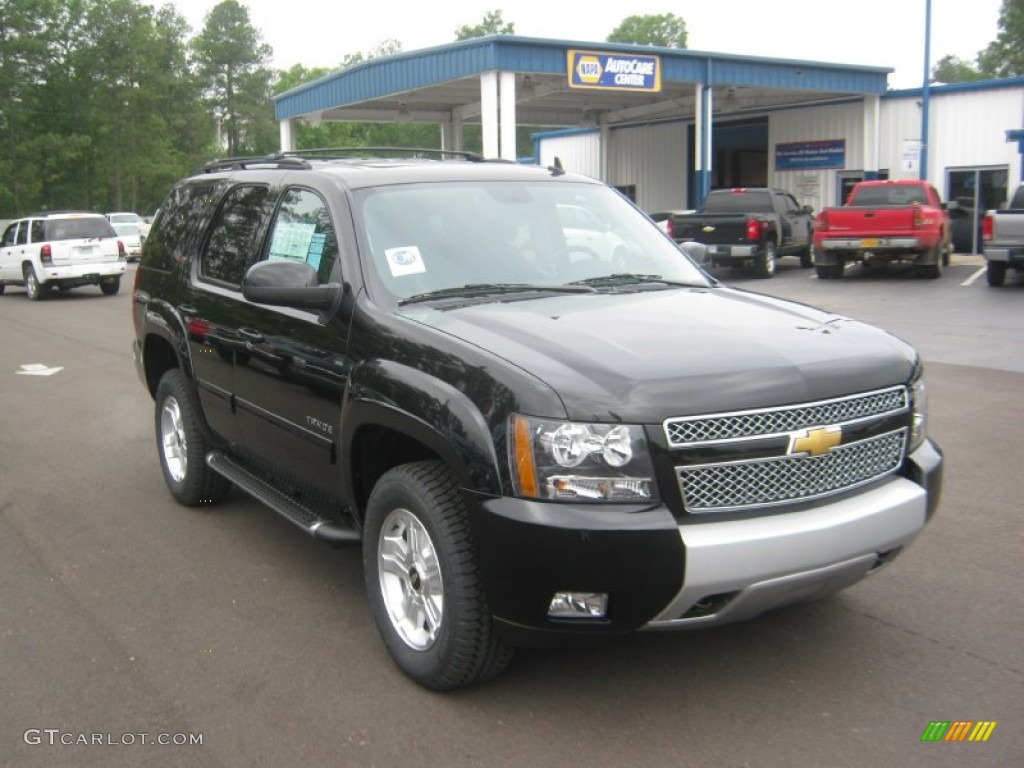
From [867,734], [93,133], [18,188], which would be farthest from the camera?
[93,133]

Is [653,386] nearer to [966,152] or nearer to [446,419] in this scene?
[446,419]

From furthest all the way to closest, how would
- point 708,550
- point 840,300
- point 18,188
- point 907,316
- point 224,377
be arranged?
1. point 18,188
2. point 840,300
3. point 907,316
4. point 224,377
5. point 708,550

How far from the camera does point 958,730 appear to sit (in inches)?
131

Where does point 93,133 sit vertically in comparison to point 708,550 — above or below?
above

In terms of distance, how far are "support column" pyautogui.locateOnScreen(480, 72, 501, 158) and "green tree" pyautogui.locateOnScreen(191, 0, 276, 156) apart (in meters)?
61.9

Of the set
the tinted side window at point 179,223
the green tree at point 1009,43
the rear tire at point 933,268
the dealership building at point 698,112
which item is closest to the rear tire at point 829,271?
the rear tire at point 933,268

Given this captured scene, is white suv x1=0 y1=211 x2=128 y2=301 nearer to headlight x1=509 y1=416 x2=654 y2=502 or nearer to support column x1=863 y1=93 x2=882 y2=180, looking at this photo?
support column x1=863 y1=93 x2=882 y2=180

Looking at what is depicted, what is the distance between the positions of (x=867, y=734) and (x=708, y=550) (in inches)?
34.5

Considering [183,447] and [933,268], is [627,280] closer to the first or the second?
[183,447]

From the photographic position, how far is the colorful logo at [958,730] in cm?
329

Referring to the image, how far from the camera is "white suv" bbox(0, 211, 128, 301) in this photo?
2225cm

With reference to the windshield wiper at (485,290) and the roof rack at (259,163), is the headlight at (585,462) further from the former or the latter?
the roof rack at (259,163)

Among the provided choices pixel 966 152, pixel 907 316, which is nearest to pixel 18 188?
pixel 966 152

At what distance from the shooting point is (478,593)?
3.36 metres
